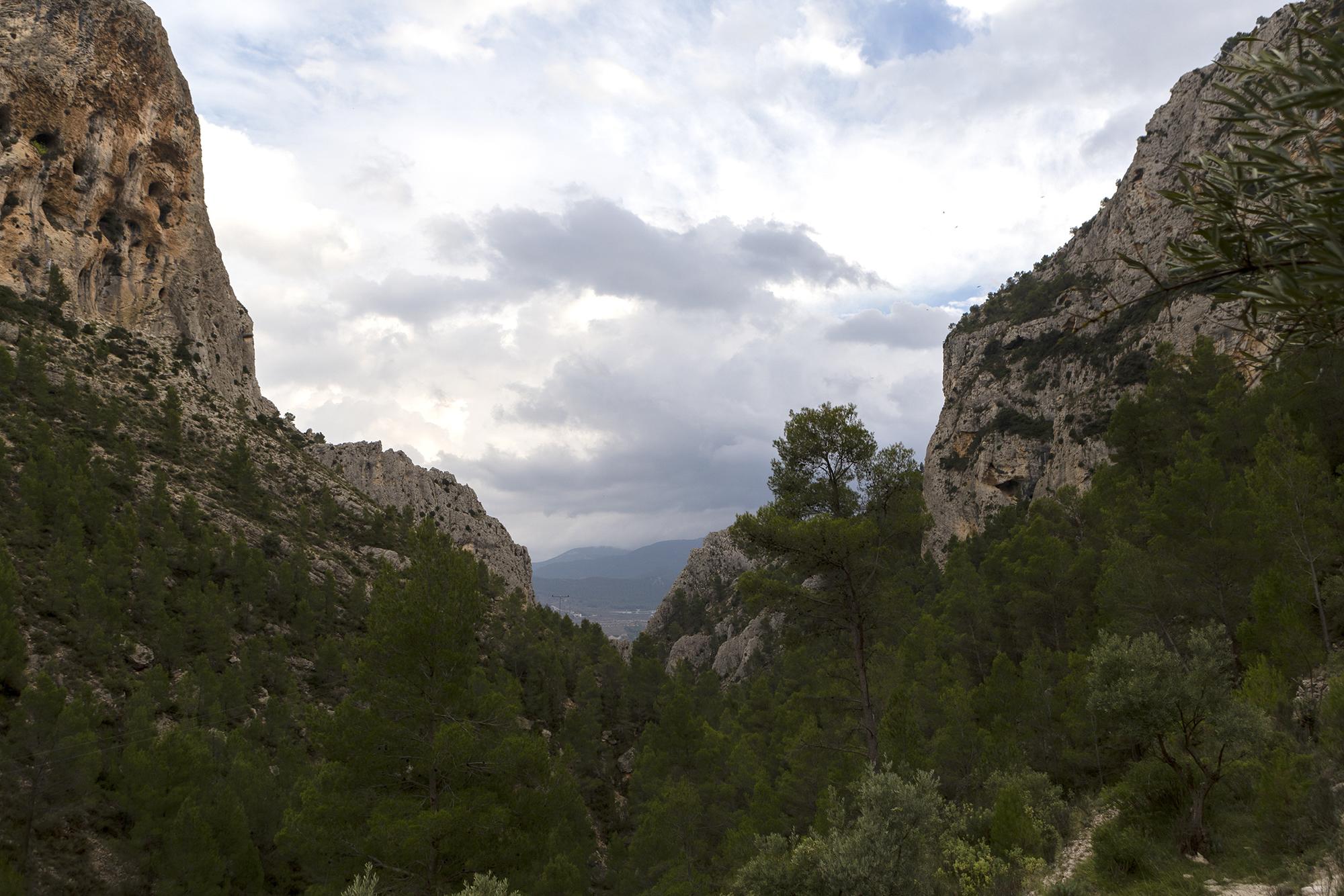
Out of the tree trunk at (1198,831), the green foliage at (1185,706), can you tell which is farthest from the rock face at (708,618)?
the tree trunk at (1198,831)

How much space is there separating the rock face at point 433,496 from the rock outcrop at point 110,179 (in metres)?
15.2

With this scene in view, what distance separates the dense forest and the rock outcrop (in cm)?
2273

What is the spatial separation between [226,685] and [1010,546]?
41.0m

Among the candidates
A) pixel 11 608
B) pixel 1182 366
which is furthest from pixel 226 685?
pixel 1182 366

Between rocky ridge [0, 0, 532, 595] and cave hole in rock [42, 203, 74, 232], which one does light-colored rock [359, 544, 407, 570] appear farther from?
cave hole in rock [42, 203, 74, 232]

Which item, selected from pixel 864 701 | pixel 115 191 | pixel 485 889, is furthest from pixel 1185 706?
pixel 115 191

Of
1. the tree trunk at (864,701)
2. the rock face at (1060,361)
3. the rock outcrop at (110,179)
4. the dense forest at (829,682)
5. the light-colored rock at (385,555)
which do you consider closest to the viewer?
the dense forest at (829,682)

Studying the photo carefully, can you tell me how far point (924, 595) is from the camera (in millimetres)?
53125

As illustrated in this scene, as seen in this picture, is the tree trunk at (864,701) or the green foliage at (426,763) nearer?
the green foliage at (426,763)

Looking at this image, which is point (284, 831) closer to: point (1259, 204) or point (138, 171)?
point (1259, 204)

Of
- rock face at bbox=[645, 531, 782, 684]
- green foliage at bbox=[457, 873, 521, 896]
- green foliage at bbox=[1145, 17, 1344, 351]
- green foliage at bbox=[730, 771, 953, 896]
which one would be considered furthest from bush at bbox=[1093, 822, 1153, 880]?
rock face at bbox=[645, 531, 782, 684]

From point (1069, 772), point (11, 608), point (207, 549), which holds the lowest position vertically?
point (1069, 772)

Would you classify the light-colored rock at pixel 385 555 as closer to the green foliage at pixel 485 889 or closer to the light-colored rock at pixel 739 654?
the light-colored rock at pixel 739 654

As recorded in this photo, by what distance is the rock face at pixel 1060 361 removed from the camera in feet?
229
